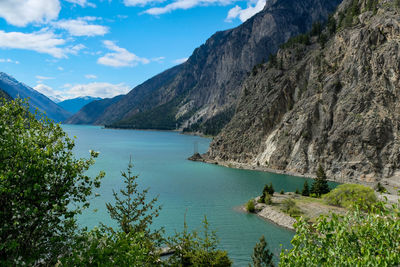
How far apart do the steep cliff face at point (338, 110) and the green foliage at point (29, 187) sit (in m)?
76.9

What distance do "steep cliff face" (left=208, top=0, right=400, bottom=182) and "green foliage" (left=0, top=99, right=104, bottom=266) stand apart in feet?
252

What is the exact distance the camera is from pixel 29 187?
12.4 meters

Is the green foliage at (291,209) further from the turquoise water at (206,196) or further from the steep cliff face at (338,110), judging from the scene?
the steep cliff face at (338,110)

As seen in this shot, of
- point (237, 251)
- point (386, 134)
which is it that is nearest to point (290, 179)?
point (386, 134)

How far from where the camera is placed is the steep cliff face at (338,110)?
7812cm

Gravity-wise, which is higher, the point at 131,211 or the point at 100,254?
the point at 100,254

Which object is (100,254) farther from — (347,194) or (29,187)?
(347,194)

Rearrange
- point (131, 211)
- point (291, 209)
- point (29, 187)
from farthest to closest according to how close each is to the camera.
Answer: point (291, 209) → point (131, 211) → point (29, 187)

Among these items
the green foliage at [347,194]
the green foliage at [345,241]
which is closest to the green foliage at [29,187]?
the green foliage at [345,241]

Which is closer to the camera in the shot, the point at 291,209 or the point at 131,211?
the point at 131,211

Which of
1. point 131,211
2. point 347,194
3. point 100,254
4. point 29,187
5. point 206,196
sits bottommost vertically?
point 206,196

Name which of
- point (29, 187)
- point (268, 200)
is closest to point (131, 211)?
point (29, 187)

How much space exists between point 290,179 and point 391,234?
74.2m

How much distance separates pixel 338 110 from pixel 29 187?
8831 centimetres
